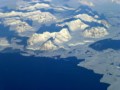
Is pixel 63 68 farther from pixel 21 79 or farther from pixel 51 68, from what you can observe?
pixel 21 79

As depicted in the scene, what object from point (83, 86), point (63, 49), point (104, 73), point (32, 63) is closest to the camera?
point (83, 86)

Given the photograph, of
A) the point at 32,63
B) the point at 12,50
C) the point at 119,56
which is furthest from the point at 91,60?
the point at 12,50

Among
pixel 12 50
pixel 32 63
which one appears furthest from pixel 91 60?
pixel 12 50

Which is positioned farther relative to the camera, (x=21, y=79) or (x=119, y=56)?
(x=119, y=56)

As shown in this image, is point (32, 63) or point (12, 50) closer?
point (32, 63)

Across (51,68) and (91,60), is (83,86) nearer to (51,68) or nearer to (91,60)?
(51,68)

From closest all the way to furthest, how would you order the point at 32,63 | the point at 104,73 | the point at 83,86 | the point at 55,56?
1. the point at 83,86
2. the point at 104,73
3. the point at 32,63
4. the point at 55,56
